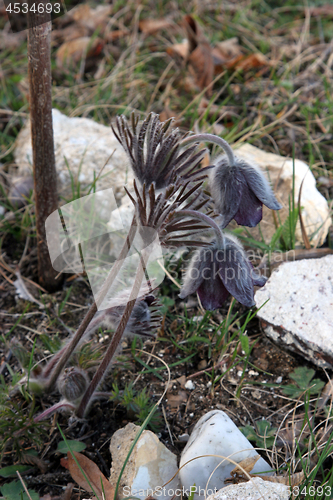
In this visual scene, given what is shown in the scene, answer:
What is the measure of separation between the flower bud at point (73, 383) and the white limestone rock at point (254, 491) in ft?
1.74

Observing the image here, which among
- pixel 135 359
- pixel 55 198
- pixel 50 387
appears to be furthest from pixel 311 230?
pixel 50 387

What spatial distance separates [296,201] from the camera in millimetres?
2092

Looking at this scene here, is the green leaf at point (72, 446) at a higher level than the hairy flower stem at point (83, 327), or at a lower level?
lower

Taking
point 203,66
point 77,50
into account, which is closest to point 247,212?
point 203,66

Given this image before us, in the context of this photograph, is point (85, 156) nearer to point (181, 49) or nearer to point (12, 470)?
point (181, 49)

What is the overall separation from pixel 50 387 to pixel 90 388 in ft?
0.67

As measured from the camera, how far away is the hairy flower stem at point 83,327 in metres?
1.27

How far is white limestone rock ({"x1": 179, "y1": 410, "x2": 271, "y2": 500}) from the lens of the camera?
130 centimetres

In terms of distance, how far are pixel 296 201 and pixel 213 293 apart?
98 cm

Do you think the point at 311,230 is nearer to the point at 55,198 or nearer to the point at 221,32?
the point at 55,198

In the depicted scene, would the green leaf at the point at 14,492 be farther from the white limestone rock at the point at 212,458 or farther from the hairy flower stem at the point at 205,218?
the hairy flower stem at the point at 205,218

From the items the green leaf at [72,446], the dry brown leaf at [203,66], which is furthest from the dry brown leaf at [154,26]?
the green leaf at [72,446]

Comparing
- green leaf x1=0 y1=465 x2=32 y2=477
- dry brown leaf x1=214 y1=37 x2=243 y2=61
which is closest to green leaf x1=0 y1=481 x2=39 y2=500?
green leaf x1=0 y1=465 x2=32 y2=477

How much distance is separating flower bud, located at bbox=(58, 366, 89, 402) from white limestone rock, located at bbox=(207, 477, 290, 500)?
0.53 m
